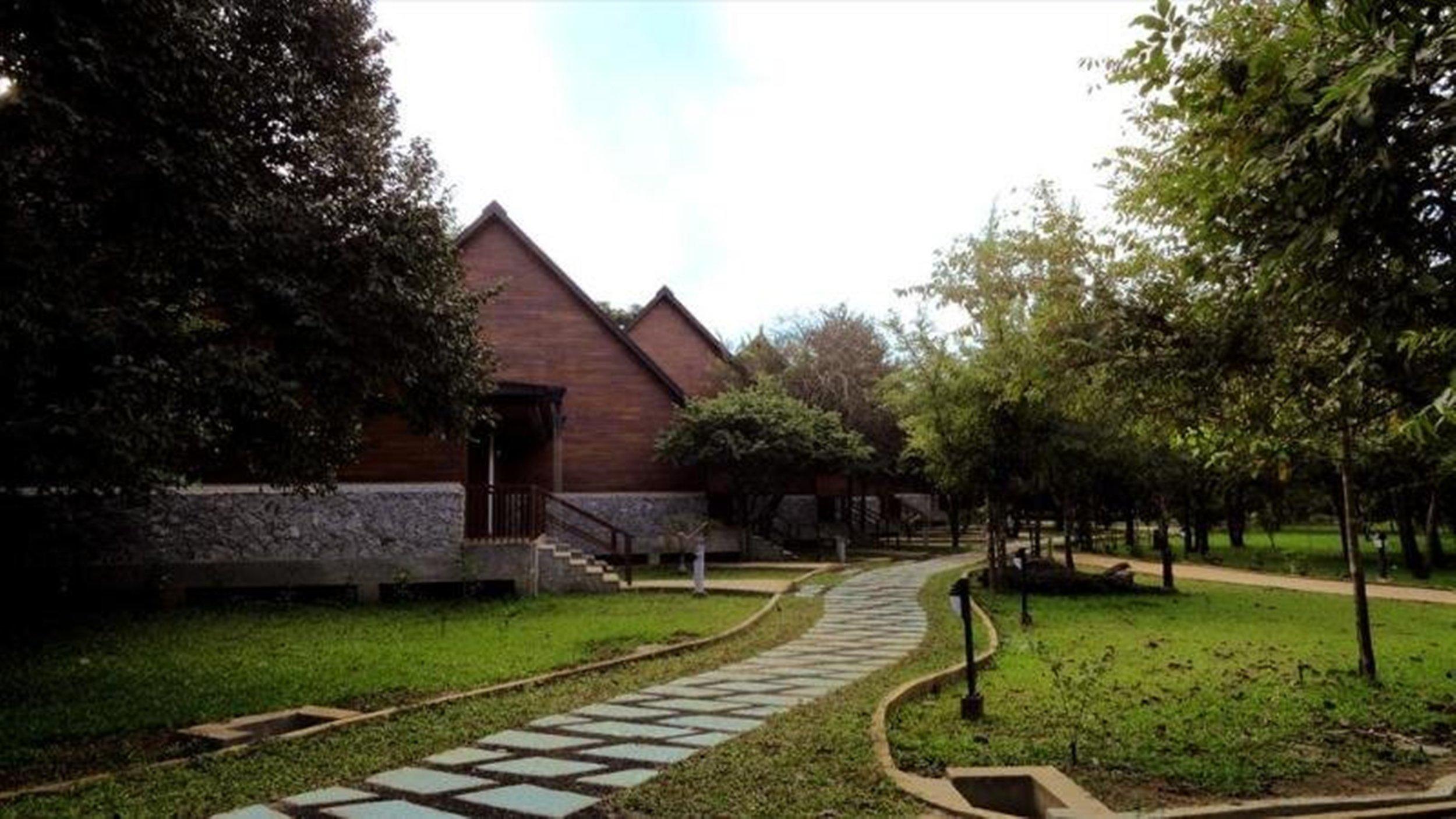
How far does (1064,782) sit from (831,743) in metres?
1.57

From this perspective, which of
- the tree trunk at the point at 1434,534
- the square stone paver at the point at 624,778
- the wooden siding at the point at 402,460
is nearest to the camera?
the square stone paver at the point at 624,778

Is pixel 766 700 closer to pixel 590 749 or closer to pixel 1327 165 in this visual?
pixel 590 749

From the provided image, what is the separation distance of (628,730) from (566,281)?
1982 centimetres

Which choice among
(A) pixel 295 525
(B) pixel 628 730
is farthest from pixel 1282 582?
(A) pixel 295 525

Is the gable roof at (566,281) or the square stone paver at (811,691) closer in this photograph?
the square stone paver at (811,691)

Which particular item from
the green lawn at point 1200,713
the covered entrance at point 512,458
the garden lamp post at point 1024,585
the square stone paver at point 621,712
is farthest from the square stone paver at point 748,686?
the covered entrance at point 512,458

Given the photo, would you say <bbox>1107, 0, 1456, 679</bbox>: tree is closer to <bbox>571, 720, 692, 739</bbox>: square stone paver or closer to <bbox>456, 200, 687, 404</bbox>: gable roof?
<bbox>571, 720, 692, 739</bbox>: square stone paver

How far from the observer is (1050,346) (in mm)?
8094

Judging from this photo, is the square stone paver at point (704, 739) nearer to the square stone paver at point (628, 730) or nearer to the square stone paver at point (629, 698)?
the square stone paver at point (628, 730)

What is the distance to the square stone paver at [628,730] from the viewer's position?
254 inches

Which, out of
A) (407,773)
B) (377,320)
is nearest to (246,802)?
(407,773)

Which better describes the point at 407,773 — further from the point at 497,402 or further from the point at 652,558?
the point at 652,558

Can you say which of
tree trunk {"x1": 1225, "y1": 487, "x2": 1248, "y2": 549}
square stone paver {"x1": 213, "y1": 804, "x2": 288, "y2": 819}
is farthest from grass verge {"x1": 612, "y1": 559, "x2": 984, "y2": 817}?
tree trunk {"x1": 1225, "y1": 487, "x2": 1248, "y2": 549}

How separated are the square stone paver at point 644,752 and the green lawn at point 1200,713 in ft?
4.71
